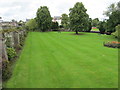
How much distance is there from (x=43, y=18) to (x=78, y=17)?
1935 centimetres

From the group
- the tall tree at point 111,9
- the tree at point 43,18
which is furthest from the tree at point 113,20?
the tree at point 43,18

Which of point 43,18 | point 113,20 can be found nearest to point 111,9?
point 113,20

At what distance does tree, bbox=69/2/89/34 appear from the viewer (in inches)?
1629

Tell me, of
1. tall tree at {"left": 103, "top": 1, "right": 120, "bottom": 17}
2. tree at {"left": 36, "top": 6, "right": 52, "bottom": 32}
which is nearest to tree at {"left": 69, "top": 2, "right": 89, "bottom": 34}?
tall tree at {"left": 103, "top": 1, "right": 120, "bottom": 17}

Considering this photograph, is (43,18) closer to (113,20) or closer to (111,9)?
(111,9)

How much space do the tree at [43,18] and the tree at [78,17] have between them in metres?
15.7

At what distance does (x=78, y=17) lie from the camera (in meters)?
41.0

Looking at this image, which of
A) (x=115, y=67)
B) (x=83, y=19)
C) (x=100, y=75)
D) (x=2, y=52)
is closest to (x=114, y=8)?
(x=83, y=19)

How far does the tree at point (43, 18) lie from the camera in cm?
5362

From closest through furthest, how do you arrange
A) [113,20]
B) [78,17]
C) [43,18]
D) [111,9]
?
[113,20]
[111,9]
[78,17]
[43,18]

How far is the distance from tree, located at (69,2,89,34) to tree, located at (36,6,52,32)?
1567cm

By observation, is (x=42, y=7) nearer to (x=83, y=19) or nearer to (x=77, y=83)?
(x=83, y=19)

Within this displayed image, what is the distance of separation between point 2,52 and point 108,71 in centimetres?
854

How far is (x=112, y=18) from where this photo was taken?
32.4 metres
